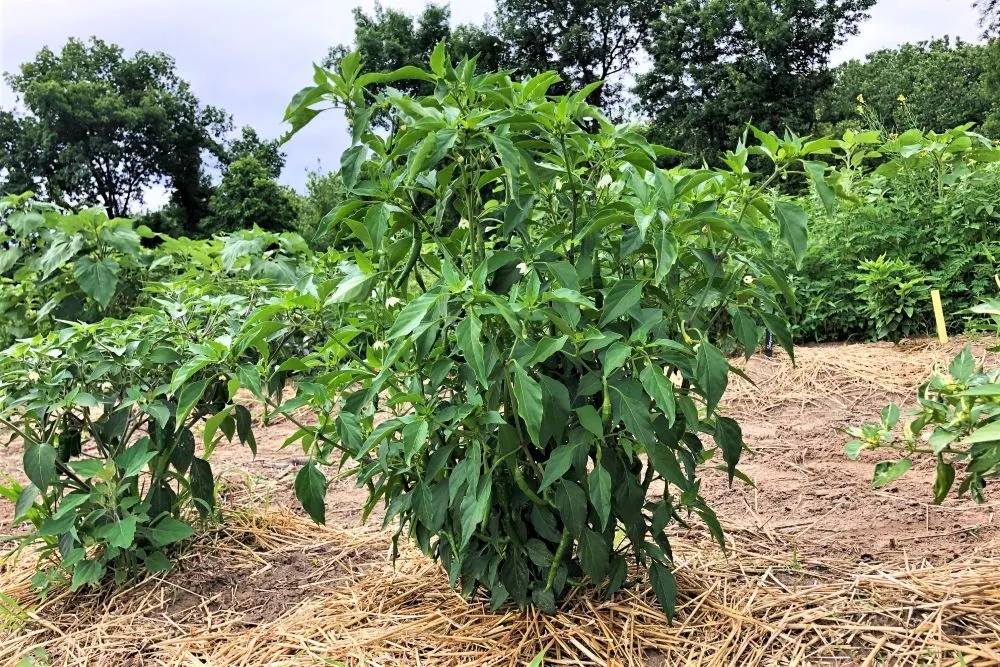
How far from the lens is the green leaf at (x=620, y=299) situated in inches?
54.7

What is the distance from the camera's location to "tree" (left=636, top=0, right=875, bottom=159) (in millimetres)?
25516

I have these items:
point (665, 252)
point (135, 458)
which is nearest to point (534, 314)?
point (665, 252)

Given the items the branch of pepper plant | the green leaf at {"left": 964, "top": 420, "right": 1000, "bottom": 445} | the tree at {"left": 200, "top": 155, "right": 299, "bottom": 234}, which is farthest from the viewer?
the tree at {"left": 200, "top": 155, "right": 299, "bottom": 234}

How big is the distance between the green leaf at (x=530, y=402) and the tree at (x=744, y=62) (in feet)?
86.6

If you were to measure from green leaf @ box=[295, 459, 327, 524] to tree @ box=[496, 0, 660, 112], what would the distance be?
96.5ft

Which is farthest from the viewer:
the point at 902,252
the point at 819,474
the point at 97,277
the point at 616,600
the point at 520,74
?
the point at 520,74

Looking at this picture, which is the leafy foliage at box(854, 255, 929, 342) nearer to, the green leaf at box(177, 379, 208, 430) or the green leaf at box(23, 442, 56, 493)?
the green leaf at box(177, 379, 208, 430)

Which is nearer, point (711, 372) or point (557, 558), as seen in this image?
point (711, 372)

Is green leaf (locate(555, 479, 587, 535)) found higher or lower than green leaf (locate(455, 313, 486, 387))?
lower

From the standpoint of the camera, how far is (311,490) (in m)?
1.71

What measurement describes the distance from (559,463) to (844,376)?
364 centimetres

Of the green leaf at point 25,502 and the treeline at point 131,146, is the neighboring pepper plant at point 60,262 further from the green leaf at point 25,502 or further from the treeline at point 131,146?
the treeline at point 131,146

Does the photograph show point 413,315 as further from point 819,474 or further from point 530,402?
point 819,474

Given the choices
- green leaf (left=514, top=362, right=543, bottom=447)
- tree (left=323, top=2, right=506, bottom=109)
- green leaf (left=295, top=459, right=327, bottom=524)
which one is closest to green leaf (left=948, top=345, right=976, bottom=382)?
green leaf (left=514, top=362, right=543, bottom=447)
